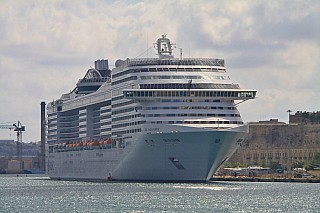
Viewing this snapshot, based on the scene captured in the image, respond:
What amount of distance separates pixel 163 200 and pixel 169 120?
62.9 ft

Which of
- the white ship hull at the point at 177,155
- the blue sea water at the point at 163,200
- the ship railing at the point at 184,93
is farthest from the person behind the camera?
the ship railing at the point at 184,93

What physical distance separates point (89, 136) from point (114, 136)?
1697cm

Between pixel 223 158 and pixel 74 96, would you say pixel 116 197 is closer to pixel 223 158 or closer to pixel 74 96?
pixel 223 158

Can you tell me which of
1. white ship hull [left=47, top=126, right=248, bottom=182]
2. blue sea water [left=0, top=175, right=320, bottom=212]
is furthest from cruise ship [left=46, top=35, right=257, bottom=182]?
blue sea water [left=0, top=175, right=320, bottom=212]

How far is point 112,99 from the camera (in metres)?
114

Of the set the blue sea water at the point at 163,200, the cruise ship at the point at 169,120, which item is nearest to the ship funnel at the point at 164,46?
the cruise ship at the point at 169,120

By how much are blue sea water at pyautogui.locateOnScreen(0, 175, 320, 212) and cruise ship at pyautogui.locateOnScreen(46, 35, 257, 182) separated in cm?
340

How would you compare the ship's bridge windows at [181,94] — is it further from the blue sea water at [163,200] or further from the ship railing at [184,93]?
the blue sea water at [163,200]

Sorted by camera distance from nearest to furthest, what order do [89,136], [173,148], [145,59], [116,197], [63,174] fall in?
[116,197]
[173,148]
[145,59]
[89,136]
[63,174]

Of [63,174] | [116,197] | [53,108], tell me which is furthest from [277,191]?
[53,108]

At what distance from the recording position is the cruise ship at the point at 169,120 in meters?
96.8

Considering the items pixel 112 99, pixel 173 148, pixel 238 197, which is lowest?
pixel 238 197

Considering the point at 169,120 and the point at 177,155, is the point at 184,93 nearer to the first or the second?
the point at 169,120

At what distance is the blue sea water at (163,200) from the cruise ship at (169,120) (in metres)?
3.40
